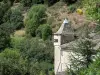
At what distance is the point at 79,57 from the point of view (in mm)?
20781

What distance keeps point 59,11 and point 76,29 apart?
7316 mm

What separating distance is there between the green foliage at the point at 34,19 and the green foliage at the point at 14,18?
178 cm

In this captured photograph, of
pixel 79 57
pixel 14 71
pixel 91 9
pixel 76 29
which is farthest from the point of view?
pixel 76 29

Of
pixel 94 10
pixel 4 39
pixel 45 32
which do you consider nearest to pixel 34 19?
pixel 45 32

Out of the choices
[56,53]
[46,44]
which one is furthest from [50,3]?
[56,53]

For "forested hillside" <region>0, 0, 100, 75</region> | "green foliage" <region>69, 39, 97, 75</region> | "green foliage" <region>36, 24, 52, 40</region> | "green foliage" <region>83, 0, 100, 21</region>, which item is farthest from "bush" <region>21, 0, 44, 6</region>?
"green foliage" <region>83, 0, 100, 21</region>

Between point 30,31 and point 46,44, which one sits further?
point 30,31

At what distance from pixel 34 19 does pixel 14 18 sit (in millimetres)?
4637

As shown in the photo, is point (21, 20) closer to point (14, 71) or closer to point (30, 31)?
point (30, 31)

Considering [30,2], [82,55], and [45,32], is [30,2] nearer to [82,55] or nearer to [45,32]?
[45,32]

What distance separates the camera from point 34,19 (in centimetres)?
5419

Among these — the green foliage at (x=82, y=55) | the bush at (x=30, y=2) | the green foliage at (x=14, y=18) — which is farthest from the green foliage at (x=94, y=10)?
the bush at (x=30, y=2)

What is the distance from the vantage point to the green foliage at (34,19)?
53.4m

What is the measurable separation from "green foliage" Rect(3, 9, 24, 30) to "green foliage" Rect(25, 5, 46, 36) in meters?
1.78
